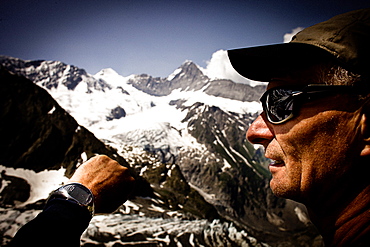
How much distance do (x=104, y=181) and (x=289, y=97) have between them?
292 centimetres

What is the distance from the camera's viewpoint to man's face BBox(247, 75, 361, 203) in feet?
7.33

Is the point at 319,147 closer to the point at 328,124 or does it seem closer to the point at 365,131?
the point at 328,124

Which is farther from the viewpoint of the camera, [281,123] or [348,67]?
[281,123]

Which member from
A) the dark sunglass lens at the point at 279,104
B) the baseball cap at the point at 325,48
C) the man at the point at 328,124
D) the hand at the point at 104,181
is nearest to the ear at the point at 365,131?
the man at the point at 328,124

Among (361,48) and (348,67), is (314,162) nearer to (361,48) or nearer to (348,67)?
(348,67)

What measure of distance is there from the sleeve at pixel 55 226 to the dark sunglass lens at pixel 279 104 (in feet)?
9.25

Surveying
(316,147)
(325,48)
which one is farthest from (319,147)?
(325,48)

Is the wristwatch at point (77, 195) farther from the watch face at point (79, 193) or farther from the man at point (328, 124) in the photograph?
the man at point (328, 124)

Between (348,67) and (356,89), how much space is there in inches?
10.5

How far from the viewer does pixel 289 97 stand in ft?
8.52

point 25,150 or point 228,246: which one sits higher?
point 25,150

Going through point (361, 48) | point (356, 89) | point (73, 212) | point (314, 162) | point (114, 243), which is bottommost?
point (114, 243)

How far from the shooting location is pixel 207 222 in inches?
4055

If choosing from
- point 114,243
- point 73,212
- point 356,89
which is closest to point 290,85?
point 356,89
